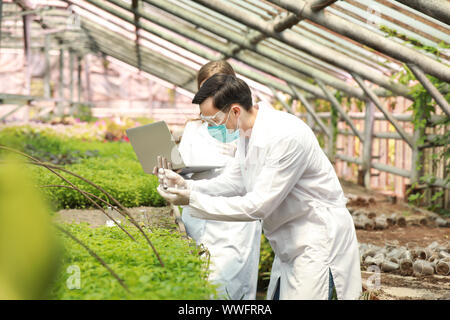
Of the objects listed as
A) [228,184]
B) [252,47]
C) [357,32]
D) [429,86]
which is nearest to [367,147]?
[252,47]

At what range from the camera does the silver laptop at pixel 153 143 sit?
2.60 meters

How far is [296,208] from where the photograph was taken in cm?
214

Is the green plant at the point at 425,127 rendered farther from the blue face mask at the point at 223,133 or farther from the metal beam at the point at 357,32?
the blue face mask at the point at 223,133

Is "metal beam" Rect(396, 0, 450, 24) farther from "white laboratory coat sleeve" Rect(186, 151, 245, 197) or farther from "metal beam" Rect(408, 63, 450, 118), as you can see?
"white laboratory coat sleeve" Rect(186, 151, 245, 197)

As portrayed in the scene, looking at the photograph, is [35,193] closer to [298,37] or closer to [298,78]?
[298,37]

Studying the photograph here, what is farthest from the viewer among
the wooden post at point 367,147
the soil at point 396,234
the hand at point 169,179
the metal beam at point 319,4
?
the wooden post at point 367,147

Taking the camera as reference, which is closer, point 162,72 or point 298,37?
point 298,37

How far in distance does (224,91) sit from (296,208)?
1.85 feet

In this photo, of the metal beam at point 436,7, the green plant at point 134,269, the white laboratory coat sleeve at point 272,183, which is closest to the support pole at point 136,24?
the metal beam at point 436,7

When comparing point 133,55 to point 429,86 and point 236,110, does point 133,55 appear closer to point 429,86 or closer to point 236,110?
point 429,86


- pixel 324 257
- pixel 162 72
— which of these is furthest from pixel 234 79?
pixel 162 72

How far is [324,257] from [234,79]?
808 millimetres

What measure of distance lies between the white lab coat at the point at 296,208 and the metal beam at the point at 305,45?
12.0 feet
